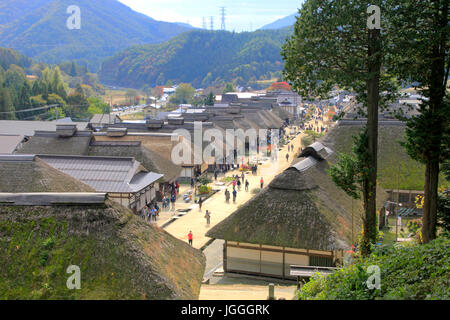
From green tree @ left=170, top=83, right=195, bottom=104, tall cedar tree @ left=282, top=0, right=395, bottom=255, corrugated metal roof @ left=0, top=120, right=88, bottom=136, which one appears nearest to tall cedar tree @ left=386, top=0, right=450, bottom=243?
tall cedar tree @ left=282, top=0, right=395, bottom=255

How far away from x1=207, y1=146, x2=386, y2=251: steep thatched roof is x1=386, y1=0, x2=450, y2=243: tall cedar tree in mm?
5233

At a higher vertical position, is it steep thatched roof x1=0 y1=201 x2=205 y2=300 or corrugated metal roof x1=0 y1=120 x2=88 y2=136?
corrugated metal roof x1=0 y1=120 x2=88 y2=136

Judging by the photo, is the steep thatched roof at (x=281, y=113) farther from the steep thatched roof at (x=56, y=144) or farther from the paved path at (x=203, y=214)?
the steep thatched roof at (x=56, y=144)

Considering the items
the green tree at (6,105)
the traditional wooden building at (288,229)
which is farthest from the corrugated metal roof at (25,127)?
the traditional wooden building at (288,229)

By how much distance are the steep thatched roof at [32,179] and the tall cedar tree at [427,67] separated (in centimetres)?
1443

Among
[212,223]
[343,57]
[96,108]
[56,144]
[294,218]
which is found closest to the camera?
[343,57]

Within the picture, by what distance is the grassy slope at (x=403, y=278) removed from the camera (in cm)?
798

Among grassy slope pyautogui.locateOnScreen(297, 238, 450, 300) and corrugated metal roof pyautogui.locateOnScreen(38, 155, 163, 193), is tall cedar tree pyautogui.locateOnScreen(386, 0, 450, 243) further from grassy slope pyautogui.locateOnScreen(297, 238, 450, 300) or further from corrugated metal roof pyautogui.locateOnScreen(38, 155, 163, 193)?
corrugated metal roof pyautogui.locateOnScreen(38, 155, 163, 193)

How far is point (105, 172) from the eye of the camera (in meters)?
30.3

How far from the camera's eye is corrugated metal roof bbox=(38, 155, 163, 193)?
29391 mm

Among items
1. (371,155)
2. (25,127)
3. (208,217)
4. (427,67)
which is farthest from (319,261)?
(25,127)

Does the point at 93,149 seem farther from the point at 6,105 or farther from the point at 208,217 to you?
the point at 6,105

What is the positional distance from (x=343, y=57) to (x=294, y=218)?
8.44 m
